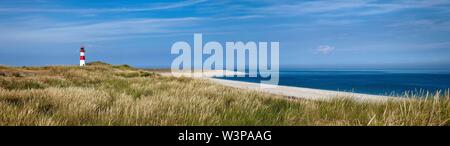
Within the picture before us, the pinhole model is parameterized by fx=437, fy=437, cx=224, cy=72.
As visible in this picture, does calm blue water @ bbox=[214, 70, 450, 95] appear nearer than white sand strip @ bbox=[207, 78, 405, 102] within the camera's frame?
No

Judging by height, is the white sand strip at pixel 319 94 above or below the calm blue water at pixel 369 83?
above

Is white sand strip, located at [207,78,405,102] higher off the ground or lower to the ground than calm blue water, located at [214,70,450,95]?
higher

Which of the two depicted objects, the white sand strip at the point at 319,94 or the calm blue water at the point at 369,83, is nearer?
the white sand strip at the point at 319,94

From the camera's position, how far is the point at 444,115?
5.70m

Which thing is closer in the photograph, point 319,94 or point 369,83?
point 319,94
